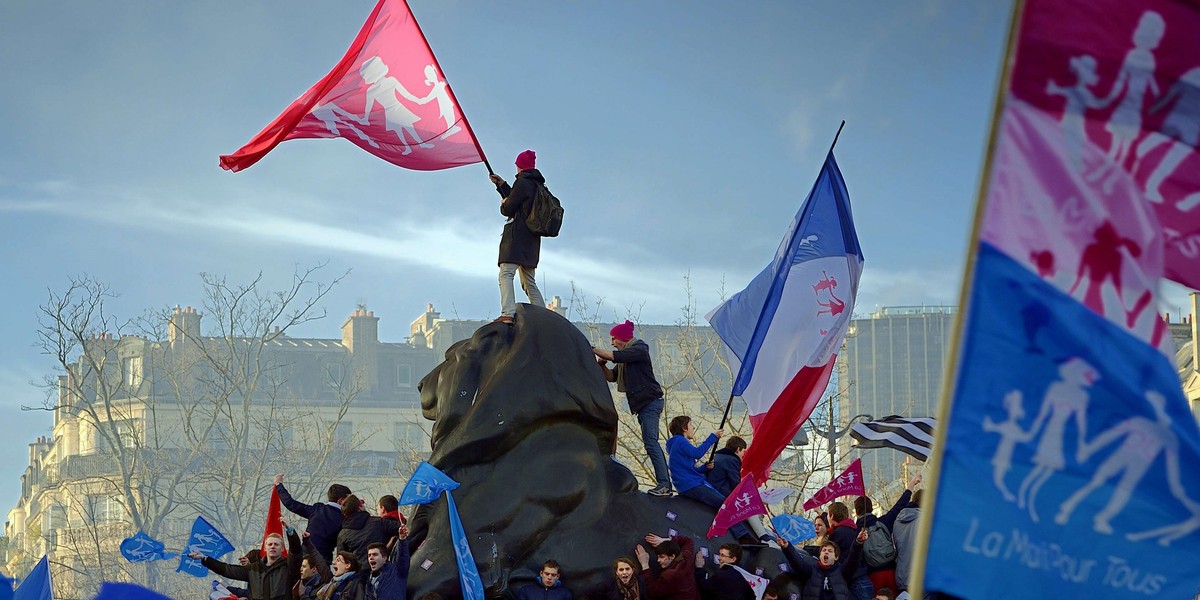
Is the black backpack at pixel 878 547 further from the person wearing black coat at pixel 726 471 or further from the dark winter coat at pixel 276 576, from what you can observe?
the dark winter coat at pixel 276 576

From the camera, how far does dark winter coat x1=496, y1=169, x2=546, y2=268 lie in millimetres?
16203

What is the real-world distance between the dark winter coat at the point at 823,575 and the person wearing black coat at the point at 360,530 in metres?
3.53

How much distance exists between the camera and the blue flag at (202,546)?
15.5 m

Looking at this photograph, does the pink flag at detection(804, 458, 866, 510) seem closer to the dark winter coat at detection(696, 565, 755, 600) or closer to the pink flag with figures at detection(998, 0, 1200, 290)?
the dark winter coat at detection(696, 565, 755, 600)

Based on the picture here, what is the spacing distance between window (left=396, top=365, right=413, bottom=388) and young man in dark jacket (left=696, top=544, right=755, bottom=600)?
8623 centimetres

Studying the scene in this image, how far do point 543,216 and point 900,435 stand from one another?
418cm

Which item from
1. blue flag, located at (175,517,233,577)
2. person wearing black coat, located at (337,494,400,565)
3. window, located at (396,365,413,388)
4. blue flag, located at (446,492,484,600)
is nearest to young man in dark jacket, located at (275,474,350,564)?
person wearing black coat, located at (337,494,400,565)

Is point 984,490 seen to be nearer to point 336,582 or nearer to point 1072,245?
point 1072,245

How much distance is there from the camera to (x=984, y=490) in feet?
22.2

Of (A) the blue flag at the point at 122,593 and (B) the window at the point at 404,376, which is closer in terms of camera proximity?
(A) the blue flag at the point at 122,593

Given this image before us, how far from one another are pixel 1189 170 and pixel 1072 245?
3.02ft

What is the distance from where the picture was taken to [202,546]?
15445 millimetres

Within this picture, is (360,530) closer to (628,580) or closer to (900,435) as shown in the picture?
(628,580)

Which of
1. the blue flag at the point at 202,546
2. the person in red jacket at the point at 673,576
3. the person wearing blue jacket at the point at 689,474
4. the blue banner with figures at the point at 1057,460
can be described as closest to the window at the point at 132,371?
the blue flag at the point at 202,546
